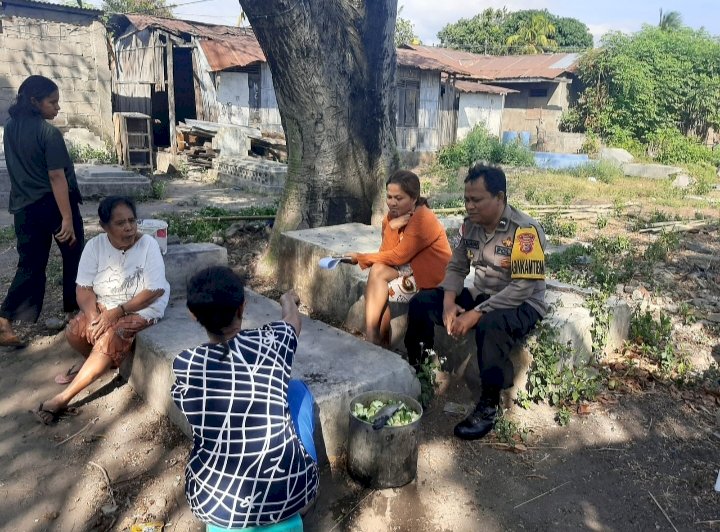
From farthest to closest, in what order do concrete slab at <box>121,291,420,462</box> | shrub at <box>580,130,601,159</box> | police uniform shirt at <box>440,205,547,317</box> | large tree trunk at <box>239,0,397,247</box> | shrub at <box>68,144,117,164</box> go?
shrub at <box>580,130,601,159</box> < shrub at <box>68,144,117,164</box> < large tree trunk at <box>239,0,397,247</box> < police uniform shirt at <box>440,205,547,317</box> < concrete slab at <box>121,291,420,462</box>

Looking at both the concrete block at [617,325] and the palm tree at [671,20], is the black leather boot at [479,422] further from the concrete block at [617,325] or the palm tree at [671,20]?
the palm tree at [671,20]

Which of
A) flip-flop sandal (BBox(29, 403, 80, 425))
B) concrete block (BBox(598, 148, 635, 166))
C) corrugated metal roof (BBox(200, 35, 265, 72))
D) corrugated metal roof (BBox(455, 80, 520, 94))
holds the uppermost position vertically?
corrugated metal roof (BBox(200, 35, 265, 72))

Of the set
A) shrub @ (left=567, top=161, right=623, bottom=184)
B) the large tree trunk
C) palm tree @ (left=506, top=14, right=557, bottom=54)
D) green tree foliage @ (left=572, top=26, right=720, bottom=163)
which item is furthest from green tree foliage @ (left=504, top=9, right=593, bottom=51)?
the large tree trunk

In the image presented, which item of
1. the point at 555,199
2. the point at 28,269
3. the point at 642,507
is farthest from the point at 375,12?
the point at 555,199

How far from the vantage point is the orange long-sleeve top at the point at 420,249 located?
3.76 metres

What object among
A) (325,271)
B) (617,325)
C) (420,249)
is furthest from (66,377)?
(617,325)

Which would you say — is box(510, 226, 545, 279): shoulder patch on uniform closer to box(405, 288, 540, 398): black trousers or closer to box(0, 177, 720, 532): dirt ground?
box(405, 288, 540, 398): black trousers

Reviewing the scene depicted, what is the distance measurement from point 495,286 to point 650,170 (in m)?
15.5

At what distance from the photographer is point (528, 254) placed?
3078mm

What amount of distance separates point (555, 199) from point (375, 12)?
23.2 feet

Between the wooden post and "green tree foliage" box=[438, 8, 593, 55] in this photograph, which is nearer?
the wooden post

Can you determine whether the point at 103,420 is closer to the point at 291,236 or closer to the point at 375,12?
the point at 291,236

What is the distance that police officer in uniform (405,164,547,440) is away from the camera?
10.2ft

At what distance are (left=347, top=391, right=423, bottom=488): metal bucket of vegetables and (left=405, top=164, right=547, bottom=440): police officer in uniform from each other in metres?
0.52
